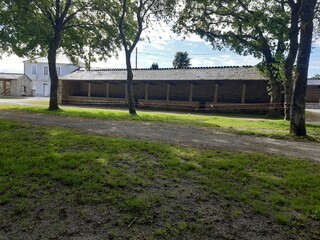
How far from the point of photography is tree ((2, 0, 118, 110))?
48.6 feet

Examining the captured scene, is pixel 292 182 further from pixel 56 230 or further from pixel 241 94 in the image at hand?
pixel 241 94

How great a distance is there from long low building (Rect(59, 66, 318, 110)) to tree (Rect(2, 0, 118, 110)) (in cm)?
785

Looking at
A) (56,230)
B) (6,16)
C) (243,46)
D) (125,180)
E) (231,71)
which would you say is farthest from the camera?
(231,71)

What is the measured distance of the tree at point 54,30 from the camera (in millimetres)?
14820

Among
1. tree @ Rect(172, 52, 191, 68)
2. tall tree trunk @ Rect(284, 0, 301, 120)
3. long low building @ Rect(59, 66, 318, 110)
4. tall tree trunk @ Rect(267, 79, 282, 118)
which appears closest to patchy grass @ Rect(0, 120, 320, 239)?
tall tree trunk @ Rect(284, 0, 301, 120)

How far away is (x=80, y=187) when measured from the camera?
437 cm

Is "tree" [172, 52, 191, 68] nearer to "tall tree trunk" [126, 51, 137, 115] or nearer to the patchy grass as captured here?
"tall tree trunk" [126, 51, 137, 115]

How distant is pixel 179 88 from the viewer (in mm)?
28109

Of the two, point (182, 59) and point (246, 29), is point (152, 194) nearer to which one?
point (246, 29)

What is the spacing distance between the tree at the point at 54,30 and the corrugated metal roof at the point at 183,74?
25.2 feet

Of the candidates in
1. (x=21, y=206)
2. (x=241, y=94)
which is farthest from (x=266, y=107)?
(x=21, y=206)

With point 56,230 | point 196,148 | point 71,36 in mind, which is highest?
point 71,36

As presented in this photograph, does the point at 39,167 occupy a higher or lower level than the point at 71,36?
lower

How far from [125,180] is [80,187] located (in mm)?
754
